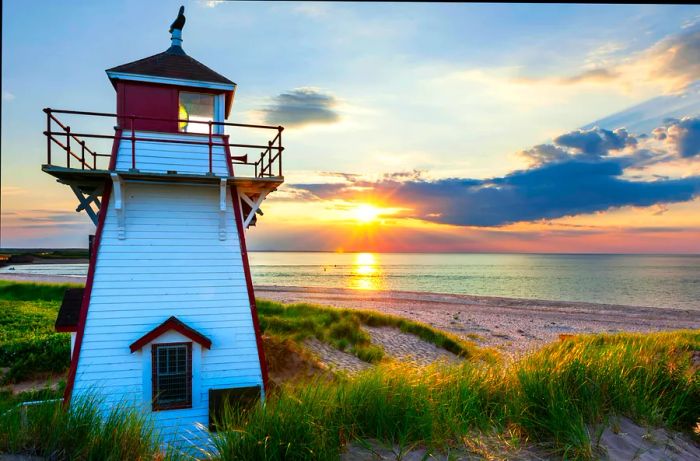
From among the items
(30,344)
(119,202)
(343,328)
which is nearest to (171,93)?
(119,202)

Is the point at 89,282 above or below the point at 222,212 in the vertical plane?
below

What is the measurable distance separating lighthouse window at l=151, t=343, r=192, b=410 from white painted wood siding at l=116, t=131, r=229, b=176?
416 cm

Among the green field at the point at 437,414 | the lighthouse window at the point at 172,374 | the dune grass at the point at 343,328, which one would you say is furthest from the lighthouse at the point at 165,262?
the dune grass at the point at 343,328

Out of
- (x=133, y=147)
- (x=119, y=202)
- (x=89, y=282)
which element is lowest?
(x=89, y=282)

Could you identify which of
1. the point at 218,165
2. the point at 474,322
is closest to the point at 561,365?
the point at 218,165

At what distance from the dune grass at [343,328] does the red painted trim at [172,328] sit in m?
8.97

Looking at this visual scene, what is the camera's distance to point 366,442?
15.4ft

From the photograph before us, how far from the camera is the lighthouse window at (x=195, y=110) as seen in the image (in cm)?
1099

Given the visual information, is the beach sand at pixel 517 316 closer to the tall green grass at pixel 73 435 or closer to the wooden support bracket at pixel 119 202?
the wooden support bracket at pixel 119 202

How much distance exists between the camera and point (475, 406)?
18.0 feet

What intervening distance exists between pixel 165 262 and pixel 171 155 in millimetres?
2709

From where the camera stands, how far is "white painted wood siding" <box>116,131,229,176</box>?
33.6 ft

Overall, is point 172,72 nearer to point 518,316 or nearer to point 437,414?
point 437,414

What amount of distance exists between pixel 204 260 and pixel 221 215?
115 centimetres
